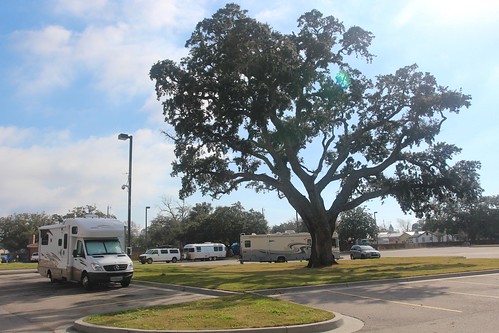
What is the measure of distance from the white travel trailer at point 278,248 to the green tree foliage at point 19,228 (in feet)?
208

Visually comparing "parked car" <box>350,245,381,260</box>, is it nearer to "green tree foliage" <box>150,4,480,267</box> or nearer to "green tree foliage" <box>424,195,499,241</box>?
"green tree foliage" <box>150,4,480,267</box>

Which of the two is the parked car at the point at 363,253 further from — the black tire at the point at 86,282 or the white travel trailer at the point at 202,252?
the black tire at the point at 86,282

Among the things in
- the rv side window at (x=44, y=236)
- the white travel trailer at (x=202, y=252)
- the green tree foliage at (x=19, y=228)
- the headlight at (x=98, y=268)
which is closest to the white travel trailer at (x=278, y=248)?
the white travel trailer at (x=202, y=252)

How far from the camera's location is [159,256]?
5491cm

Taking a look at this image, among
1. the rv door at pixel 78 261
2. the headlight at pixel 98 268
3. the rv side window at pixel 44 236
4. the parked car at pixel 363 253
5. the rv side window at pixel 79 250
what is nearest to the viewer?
the headlight at pixel 98 268

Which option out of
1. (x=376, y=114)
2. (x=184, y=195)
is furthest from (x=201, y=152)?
(x=376, y=114)

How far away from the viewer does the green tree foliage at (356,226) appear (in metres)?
76.1

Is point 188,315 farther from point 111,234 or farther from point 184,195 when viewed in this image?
point 184,195

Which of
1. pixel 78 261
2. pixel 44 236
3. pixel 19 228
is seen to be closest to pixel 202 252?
pixel 44 236

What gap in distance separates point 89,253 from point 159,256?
121 ft

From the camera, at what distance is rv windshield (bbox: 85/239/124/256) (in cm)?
1906

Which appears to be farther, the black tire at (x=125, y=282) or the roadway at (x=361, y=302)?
the black tire at (x=125, y=282)

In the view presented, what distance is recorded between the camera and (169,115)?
29.6m

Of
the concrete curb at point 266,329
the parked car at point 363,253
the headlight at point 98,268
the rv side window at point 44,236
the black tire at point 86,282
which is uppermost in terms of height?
the rv side window at point 44,236
